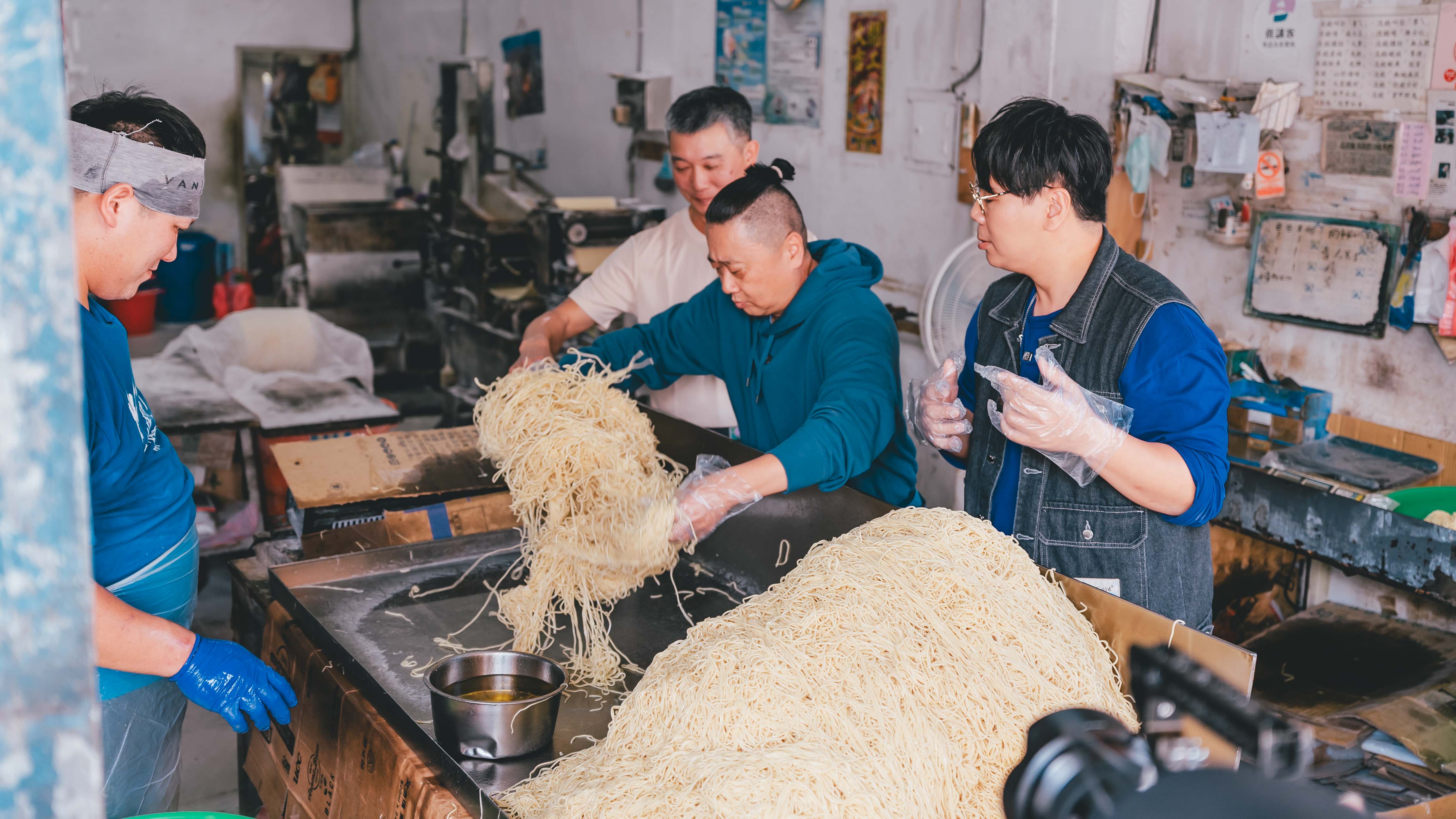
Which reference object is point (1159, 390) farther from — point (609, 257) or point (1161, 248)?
point (1161, 248)

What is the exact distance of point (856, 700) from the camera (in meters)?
1.61

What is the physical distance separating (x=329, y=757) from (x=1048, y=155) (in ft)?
6.15

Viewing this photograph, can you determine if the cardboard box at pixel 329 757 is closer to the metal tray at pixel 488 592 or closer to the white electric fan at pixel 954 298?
the metal tray at pixel 488 592

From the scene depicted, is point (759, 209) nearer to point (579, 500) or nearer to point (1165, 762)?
point (579, 500)

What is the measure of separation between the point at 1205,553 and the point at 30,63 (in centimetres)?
210

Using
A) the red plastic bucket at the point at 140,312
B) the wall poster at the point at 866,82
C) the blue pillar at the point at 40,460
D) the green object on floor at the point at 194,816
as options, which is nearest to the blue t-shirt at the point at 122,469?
the green object on floor at the point at 194,816

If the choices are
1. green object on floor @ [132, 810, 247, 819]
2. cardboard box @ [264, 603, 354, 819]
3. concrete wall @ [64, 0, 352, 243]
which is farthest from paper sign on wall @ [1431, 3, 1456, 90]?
concrete wall @ [64, 0, 352, 243]

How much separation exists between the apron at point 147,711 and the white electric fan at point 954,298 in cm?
271

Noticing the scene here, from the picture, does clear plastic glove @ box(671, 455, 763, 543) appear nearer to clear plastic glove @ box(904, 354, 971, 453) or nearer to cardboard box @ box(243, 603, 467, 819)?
clear plastic glove @ box(904, 354, 971, 453)

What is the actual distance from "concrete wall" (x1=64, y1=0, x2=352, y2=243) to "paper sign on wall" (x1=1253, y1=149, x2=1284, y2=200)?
387 inches

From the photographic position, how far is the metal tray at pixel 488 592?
229 centimetres

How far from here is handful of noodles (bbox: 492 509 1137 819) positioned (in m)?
1.51

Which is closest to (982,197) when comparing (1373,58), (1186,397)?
(1186,397)

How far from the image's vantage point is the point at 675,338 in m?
3.26
